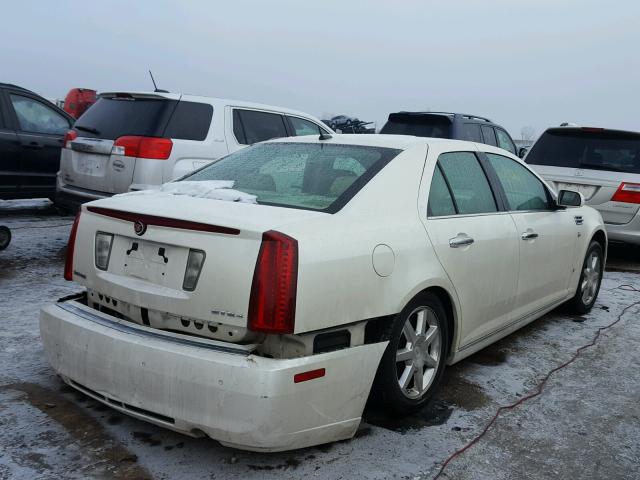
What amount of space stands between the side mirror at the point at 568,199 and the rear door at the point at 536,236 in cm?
7

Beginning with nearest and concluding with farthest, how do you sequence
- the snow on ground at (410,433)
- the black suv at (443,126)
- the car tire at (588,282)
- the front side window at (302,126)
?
1. the snow on ground at (410,433)
2. the car tire at (588,282)
3. the front side window at (302,126)
4. the black suv at (443,126)

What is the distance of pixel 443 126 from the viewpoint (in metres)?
9.35

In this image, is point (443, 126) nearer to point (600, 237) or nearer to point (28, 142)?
point (600, 237)

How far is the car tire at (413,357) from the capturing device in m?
2.89

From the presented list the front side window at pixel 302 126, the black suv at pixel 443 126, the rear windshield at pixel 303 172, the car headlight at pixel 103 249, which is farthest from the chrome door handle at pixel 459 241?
the black suv at pixel 443 126

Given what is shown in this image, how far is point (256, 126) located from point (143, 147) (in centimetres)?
162

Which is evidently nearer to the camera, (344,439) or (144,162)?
(344,439)

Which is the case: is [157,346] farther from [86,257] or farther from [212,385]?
[86,257]

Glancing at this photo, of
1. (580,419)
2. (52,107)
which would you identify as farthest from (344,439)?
(52,107)

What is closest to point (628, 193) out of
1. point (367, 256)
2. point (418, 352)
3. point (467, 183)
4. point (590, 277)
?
point (590, 277)

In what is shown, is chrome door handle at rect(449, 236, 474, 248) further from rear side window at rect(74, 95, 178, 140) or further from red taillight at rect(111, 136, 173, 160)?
rear side window at rect(74, 95, 178, 140)

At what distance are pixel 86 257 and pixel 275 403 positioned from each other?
1260mm

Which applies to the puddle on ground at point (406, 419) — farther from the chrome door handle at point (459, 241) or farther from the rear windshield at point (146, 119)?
the rear windshield at point (146, 119)

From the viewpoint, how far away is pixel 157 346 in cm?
253
